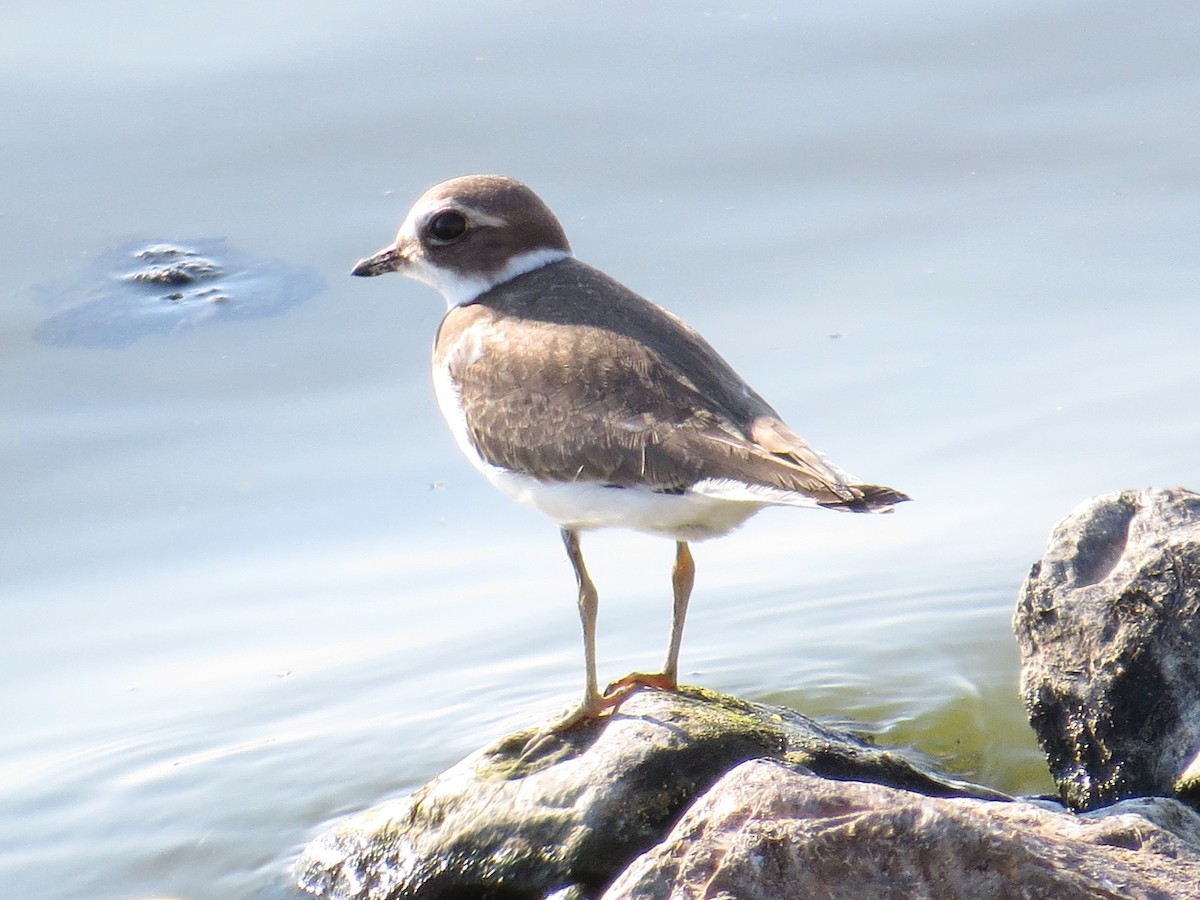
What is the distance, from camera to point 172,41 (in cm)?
1193

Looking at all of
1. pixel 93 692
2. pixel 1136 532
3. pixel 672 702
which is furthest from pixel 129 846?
pixel 1136 532

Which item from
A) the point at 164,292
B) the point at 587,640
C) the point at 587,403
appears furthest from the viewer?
the point at 164,292

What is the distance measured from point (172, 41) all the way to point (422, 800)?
7.36 meters

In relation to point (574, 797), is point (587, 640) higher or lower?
higher


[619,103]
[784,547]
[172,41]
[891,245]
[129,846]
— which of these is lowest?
[129,846]

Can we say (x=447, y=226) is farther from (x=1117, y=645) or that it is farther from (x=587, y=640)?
(x=1117, y=645)

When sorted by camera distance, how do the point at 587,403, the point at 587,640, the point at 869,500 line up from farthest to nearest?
the point at 587,640 → the point at 587,403 → the point at 869,500

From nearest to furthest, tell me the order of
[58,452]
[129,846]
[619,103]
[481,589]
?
[129,846], [481,589], [58,452], [619,103]

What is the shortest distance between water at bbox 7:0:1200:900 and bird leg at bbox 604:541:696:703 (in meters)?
1.18

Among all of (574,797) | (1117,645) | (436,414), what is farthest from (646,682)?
(436,414)

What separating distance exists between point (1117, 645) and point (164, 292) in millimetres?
6731

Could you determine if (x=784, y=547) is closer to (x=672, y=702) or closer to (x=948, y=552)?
(x=948, y=552)

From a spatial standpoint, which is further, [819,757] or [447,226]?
[447,226]

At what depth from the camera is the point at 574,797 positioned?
222 inches
